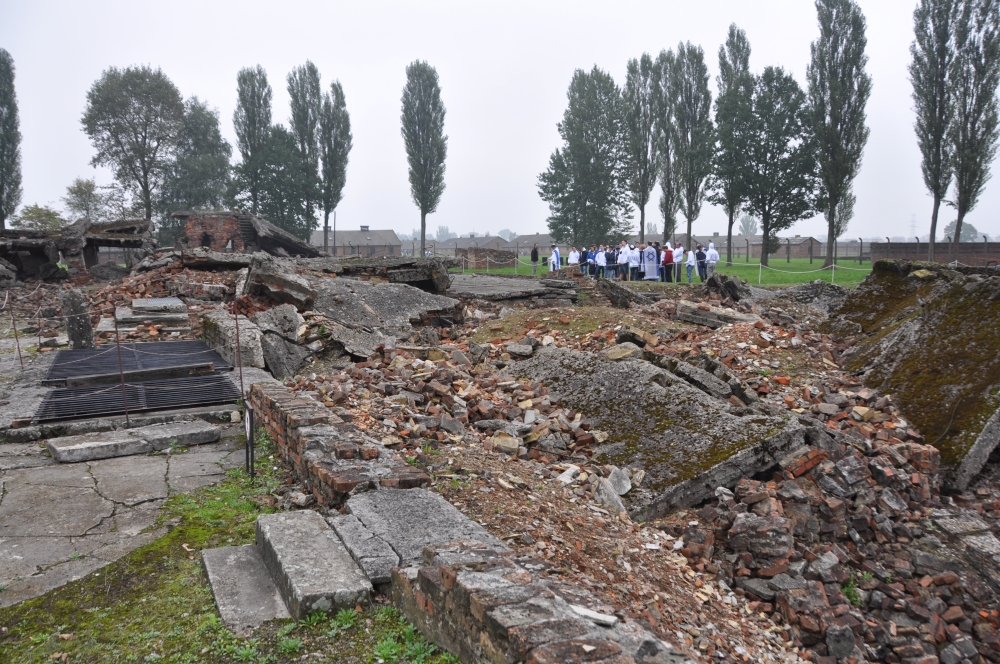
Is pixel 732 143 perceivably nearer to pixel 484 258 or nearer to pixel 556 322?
pixel 484 258

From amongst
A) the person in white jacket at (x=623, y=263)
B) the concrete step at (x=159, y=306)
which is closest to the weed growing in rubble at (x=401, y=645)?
the concrete step at (x=159, y=306)

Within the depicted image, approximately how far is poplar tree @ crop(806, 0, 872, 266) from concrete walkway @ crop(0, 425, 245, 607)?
29348mm

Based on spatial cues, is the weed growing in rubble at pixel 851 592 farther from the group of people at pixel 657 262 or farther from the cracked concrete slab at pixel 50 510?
the group of people at pixel 657 262

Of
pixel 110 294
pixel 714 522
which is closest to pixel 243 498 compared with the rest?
pixel 714 522

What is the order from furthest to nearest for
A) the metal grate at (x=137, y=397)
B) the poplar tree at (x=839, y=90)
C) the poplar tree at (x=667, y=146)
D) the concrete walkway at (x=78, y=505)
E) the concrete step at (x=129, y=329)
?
1. the poplar tree at (x=667, y=146)
2. the poplar tree at (x=839, y=90)
3. the concrete step at (x=129, y=329)
4. the metal grate at (x=137, y=397)
5. the concrete walkway at (x=78, y=505)

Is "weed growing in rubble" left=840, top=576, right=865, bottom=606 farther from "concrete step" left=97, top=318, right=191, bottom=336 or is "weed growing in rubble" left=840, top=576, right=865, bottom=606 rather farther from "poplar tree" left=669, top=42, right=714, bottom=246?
"poplar tree" left=669, top=42, right=714, bottom=246

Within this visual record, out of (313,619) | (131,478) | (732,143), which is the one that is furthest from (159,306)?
(732,143)

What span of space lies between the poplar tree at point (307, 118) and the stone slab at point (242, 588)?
4535cm

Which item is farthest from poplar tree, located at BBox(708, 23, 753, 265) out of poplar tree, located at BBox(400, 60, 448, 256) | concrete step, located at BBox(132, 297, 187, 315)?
concrete step, located at BBox(132, 297, 187, 315)

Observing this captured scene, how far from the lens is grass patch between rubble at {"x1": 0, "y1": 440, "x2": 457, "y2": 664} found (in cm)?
282

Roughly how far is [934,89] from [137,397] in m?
29.7

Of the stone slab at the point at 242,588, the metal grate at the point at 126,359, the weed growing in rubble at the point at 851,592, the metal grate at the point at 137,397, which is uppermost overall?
the metal grate at the point at 126,359

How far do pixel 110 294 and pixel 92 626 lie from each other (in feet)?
47.0

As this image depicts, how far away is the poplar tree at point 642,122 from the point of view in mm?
38188
